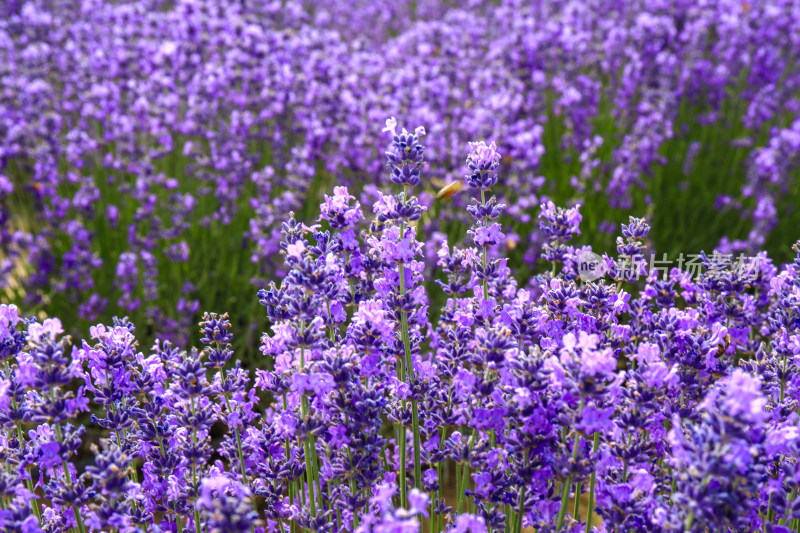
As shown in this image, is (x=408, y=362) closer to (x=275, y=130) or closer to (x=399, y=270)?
(x=399, y=270)

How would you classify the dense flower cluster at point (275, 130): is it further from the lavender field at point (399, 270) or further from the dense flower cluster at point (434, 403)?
the dense flower cluster at point (434, 403)

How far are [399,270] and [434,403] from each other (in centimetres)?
34

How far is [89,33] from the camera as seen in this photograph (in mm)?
5504

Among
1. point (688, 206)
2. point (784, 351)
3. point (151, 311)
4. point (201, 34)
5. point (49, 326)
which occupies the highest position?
point (201, 34)

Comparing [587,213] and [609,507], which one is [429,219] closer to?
[587,213]

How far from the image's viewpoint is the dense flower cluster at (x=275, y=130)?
4.29 metres

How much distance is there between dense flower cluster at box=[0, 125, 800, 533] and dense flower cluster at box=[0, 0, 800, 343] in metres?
1.98

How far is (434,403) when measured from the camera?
68.2 inches

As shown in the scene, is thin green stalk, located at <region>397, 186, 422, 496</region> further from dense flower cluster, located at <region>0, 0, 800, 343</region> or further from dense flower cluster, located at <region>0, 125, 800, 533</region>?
dense flower cluster, located at <region>0, 0, 800, 343</region>

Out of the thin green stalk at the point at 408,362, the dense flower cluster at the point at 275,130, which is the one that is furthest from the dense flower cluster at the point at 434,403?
the dense flower cluster at the point at 275,130

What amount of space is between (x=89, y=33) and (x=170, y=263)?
7.60 feet

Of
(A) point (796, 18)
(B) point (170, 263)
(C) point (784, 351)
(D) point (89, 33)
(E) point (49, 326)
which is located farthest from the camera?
(A) point (796, 18)

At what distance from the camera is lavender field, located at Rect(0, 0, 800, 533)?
1463mm

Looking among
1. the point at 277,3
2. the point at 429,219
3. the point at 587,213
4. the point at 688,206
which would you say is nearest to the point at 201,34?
the point at 277,3
